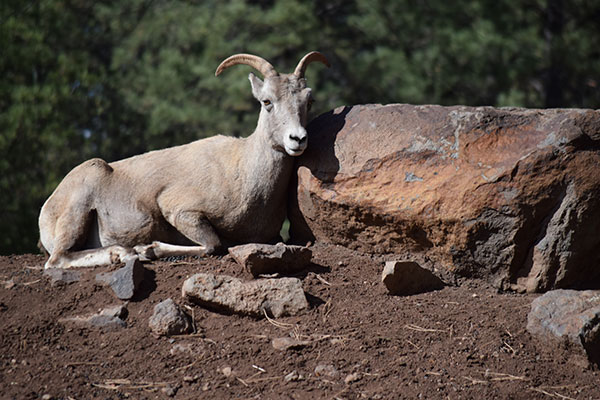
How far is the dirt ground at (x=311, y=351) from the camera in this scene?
4.00 meters

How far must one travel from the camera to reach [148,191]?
6.27 meters

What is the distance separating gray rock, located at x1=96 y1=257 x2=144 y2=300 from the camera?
495 centimetres

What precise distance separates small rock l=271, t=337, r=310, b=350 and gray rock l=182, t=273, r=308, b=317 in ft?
1.08

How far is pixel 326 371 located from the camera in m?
4.11

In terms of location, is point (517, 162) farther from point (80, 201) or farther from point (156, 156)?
point (80, 201)

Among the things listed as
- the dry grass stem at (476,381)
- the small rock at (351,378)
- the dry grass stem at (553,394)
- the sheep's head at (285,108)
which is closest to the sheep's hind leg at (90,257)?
the sheep's head at (285,108)

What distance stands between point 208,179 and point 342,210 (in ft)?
4.55

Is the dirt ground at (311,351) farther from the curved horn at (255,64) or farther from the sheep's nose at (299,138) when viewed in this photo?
the curved horn at (255,64)

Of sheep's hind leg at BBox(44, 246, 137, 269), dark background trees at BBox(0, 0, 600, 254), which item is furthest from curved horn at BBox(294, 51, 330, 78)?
dark background trees at BBox(0, 0, 600, 254)

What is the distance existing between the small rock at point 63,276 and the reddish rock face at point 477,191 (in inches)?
81.4

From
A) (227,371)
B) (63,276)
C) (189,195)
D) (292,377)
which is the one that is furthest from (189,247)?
(292,377)

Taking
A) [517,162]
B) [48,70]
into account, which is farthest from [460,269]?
[48,70]

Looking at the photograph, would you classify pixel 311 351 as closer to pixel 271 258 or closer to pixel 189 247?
pixel 271 258

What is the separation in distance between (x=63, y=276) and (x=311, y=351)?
7.35 ft
